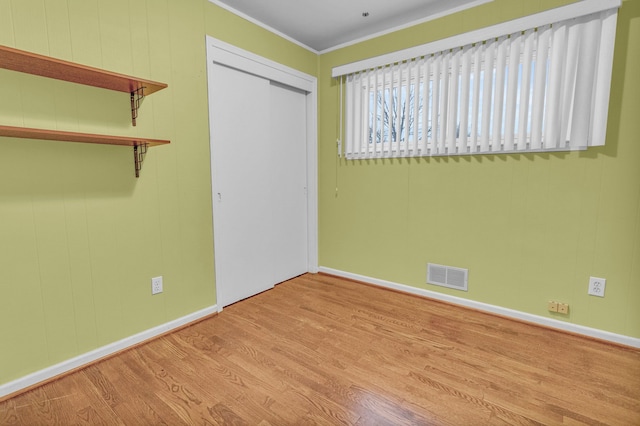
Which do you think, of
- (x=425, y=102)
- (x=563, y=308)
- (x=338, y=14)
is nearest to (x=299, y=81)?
(x=338, y=14)

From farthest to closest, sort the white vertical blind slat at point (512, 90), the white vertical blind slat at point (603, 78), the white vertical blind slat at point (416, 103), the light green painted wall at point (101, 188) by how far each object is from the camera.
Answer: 1. the white vertical blind slat at point (416, 103)
2. the white vertical blind slat at point (512, 90)
3. the white vertical blind slat at point (603, 78)
4. the light green painted wall at point (101, 188)

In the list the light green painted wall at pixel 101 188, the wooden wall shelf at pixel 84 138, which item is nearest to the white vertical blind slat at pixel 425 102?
the light green painted wall at pixel 101 188

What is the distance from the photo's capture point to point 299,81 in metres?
3.29

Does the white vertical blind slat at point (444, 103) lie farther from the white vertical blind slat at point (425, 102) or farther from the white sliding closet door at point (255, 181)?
the white sliding closet door at point (255, 181)

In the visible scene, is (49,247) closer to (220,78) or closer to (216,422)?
(216,422)

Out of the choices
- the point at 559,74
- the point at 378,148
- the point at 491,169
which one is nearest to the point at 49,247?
the point at 378,148

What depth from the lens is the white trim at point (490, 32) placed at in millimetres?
1998

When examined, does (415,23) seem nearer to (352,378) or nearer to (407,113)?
(407,113)

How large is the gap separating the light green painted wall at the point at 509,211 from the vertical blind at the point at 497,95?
96mm

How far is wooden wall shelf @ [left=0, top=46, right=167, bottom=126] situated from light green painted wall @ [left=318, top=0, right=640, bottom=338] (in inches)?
76.2

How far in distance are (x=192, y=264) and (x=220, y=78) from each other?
59.9 inches

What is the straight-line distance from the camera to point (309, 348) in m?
2.10

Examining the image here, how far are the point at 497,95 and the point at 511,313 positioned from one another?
1.70 metres

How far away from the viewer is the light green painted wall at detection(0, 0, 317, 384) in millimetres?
1649
